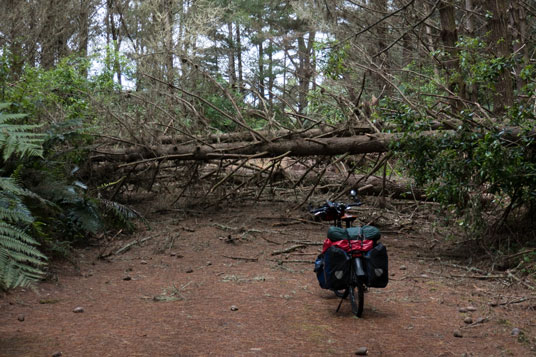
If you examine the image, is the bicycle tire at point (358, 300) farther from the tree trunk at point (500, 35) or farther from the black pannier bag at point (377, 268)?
the tree trunk at point (500, 35)

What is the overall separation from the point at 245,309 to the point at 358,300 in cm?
108

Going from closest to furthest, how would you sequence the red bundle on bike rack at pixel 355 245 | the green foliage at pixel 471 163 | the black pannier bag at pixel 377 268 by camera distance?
the black pannier bag at pixel 377 268, the red bundle on bike rack at pixel 355 245, the green foliage at pixel 471 163

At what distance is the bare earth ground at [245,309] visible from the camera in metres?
3.78

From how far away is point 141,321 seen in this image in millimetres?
4344

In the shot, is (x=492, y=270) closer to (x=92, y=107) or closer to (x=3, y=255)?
(x=3, y=255)

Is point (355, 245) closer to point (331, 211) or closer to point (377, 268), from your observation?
point (377, 268)

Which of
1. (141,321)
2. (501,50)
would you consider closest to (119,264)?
(141,321)

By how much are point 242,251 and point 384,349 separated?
3838 mm

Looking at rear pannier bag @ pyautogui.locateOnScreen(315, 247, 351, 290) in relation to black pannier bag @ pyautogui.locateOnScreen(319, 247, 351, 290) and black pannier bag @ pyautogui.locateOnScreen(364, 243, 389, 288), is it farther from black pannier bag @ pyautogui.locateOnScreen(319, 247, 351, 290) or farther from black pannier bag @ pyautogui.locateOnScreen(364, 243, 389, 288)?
black pannier bag @ pyautogui.locateOnScreen(364, 243, 389, 288)

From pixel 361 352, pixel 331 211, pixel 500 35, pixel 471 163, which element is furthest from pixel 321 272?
pixel 500 35

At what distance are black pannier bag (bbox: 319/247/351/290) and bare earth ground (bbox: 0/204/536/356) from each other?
334 millimetres

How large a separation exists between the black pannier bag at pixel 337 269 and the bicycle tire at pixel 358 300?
136 mm

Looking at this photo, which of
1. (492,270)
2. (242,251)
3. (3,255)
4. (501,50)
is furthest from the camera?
(501,50)

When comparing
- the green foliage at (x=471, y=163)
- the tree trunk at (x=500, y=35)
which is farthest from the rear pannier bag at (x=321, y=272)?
the tree trunk at (x=500, y=35)
